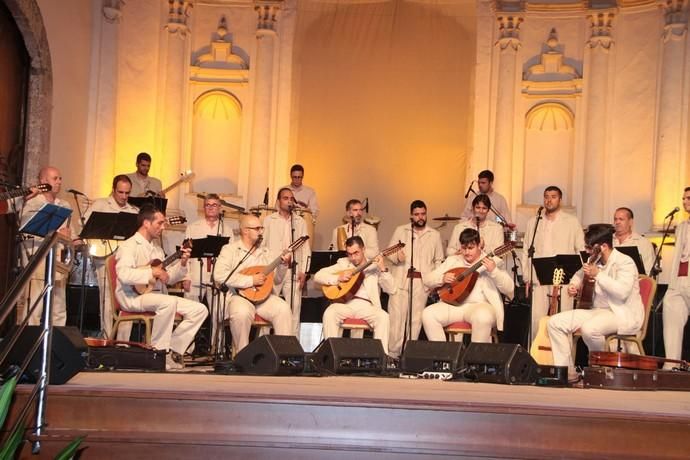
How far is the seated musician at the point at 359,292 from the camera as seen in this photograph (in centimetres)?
924

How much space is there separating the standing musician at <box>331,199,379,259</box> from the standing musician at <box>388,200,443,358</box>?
0.94 ft

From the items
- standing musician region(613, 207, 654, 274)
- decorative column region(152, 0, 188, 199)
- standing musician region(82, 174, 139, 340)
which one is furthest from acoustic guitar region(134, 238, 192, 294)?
decorative column region(152, 0, 188, 199)

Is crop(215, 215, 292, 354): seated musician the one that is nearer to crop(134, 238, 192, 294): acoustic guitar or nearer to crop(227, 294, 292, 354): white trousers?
crop(227, 294, 292, 354): white trousers

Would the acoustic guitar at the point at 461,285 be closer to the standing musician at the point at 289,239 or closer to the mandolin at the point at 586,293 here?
the mandolin at the point at 586,293

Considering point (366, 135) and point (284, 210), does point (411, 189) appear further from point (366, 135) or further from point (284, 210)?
point (284, 210)

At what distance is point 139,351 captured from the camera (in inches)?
276

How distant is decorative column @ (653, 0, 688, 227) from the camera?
39.5 ft

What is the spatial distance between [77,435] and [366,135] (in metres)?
9.90

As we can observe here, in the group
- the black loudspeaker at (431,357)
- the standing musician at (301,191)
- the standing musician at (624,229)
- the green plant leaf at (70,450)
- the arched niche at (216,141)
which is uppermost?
the arched niche at (216,141)

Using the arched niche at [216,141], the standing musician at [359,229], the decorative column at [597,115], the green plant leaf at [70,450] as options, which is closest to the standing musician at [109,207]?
the standing musician at [359,229]

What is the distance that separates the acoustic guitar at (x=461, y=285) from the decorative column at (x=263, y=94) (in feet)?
15.2

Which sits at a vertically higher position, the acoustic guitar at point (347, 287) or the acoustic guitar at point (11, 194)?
the acoustic guitar at point (11, 194)

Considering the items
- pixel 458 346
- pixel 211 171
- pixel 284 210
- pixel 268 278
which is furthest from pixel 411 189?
pixel 458 346

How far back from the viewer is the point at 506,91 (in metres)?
13.1
